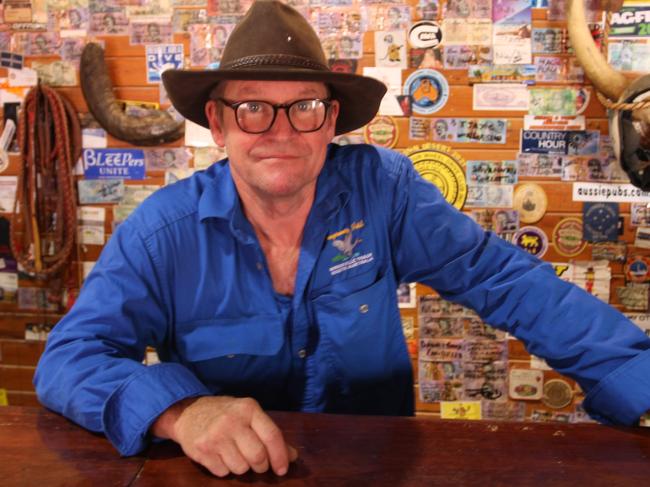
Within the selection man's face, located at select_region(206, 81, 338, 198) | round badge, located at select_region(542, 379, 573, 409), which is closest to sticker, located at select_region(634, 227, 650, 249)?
round badge, located at select_region(542, 379, 573, 409)

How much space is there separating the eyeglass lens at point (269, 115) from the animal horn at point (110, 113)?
177cm

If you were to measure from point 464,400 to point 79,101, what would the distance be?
2676 millimetres

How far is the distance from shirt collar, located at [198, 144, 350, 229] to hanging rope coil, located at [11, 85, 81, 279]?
6.01ft

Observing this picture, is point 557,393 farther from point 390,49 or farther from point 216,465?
point 216,465

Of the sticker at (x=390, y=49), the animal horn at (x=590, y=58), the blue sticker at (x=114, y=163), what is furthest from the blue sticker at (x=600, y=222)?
the blue sticker at (x=114, y=163)

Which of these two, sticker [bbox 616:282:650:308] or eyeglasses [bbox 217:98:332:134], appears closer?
eyeglasses [bbox 217:98:332:134]

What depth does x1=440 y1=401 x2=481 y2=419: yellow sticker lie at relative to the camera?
303 cm

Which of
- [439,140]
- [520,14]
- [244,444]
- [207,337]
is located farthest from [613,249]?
[244,444]

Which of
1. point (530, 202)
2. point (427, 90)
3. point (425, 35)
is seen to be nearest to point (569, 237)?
point (530, 202)

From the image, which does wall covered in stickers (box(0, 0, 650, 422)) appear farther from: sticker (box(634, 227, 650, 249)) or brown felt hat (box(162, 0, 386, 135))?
brown felt hat (box(162, 0, 386, 135))

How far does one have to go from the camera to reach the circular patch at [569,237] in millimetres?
2842

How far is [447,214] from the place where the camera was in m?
1.43

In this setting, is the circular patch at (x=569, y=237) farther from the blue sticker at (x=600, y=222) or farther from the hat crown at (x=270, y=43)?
the hat crown at (x=270, y=43)

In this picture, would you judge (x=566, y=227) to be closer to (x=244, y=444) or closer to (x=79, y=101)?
(x=244, y=444)
